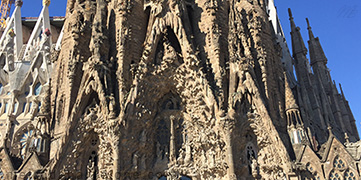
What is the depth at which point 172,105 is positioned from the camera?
16391 mm

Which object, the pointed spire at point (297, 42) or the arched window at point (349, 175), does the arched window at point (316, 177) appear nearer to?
the arched window at point (349, 175)

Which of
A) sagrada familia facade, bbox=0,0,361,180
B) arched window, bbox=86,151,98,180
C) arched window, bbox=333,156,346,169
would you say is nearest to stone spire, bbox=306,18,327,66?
sagrada familia facade, bbox=0,0,361,180

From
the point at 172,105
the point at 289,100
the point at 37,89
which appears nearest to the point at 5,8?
the point at 37,89

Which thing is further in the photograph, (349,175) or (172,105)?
(172,105)

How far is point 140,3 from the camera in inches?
715

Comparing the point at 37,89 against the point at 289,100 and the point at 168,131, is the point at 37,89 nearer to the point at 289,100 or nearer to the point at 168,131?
the point at 168,131

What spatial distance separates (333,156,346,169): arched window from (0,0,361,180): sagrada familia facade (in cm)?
4

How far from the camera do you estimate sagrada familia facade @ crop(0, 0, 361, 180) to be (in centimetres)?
1389

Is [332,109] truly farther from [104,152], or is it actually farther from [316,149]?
[104,152]

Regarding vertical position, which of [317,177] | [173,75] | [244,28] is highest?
[244,28]

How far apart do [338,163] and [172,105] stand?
738 cm

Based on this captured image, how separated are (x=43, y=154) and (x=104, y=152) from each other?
2.66 m

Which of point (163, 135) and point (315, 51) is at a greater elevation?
point (315, 51)

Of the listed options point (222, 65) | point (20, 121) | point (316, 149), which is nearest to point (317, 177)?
point (316, 149)
